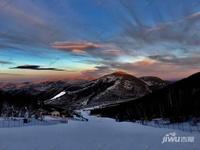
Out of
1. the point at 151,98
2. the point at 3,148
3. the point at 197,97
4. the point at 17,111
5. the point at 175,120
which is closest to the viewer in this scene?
the point at 3,148

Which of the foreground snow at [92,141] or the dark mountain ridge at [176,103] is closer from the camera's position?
the foreground snow at [92,141]

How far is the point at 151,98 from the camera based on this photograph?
159750 millimetres

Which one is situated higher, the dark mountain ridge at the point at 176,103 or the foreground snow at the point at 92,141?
the dark mountain ridge at the point at 176,103

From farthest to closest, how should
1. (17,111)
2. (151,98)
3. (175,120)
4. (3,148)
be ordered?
1. (17,111)
2. (151,98)
3. (175,120)
4. (3,148)

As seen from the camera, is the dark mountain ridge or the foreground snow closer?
the foreground snow

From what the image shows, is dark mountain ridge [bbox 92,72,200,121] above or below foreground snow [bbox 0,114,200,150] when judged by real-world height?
above

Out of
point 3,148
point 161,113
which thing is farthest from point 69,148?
point 161,113

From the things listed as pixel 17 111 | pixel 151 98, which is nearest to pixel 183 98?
pixel 151 98

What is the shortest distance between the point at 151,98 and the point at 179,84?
21270 millimetres

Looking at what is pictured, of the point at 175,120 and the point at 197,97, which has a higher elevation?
the point at 197,97

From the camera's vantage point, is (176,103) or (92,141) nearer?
(92,141)

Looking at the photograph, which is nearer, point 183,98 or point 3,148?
point 3,148

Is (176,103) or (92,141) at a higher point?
(176,103)

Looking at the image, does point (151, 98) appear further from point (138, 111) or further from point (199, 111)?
point (199, 111)
